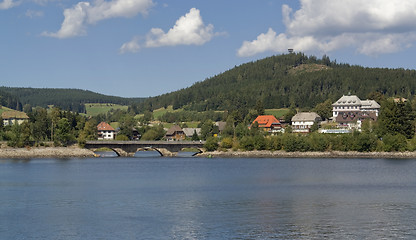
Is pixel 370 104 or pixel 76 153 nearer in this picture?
pixel 76 153

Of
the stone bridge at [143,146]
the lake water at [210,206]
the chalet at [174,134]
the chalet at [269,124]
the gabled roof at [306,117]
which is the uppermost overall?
the gabled roof at [306,117]

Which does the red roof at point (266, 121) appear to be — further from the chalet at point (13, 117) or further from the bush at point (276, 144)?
the chalet at point (13, 117)

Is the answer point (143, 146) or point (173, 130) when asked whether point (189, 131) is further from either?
point (143, 146)

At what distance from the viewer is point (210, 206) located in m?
48.9

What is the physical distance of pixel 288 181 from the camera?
71.2 metres

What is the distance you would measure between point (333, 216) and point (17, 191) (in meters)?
34.7

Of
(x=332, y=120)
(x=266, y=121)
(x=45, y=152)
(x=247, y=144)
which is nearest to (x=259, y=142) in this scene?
(x=247, y=144)

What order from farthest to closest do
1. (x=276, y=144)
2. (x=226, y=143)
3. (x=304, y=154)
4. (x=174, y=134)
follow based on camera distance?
1. (x=174, y=134)
2. (x=226, y=143)
3. (x=276, y=144)
4. (x=304, y=154)

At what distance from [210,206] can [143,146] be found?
9030cm

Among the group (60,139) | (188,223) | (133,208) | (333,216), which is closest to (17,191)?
(133,208)

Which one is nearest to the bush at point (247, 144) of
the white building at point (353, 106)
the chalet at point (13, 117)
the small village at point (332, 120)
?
the small village at point (332, 120)

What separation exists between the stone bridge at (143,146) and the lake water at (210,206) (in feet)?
182

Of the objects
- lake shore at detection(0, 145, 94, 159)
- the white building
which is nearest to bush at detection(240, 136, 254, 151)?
lake shore at detection(0, 145, 94, 159)

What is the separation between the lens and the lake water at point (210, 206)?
1500 inches
